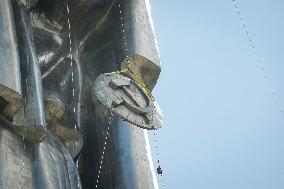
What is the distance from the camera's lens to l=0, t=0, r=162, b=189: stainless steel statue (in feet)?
21.7

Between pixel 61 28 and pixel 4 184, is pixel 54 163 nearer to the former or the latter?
pixel 4 184

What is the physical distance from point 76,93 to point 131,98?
1.12 m

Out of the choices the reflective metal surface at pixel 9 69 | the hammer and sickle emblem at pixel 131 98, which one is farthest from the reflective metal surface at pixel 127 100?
the reflective metal surface at pixel 9 69

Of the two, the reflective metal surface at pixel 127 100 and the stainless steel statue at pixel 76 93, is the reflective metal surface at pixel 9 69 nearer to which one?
the stainless steel statue at pixel 76 93

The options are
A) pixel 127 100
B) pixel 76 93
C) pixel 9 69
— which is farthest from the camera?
pixel 76 93

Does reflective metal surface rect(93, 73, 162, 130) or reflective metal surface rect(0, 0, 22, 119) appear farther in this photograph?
reflective metal surface rect(93, 73, 162, 130)

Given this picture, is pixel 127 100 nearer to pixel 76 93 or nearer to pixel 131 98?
pixel 131 98

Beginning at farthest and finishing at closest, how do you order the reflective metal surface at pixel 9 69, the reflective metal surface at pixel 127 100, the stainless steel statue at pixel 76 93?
the reflective metal surface at pixel 127 100 → the stainless steel statue at pixel 76 93 → the reflective metal surface at pixel 9 69

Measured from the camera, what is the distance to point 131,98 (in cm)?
736

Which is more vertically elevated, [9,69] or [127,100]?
[9,69]

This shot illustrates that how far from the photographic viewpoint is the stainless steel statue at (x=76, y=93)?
21.7 ft

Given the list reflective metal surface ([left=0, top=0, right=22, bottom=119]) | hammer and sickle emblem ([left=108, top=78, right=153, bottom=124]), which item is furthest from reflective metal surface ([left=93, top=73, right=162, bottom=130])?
reflective metal surface ([left=0, top=0, right=22, bottom=119])

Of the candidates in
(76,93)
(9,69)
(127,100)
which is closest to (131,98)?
(127,100)

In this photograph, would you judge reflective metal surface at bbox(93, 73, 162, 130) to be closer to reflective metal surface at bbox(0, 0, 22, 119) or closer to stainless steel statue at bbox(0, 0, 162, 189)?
stainless steel statue at bbox(0, 0, 162, 189)
